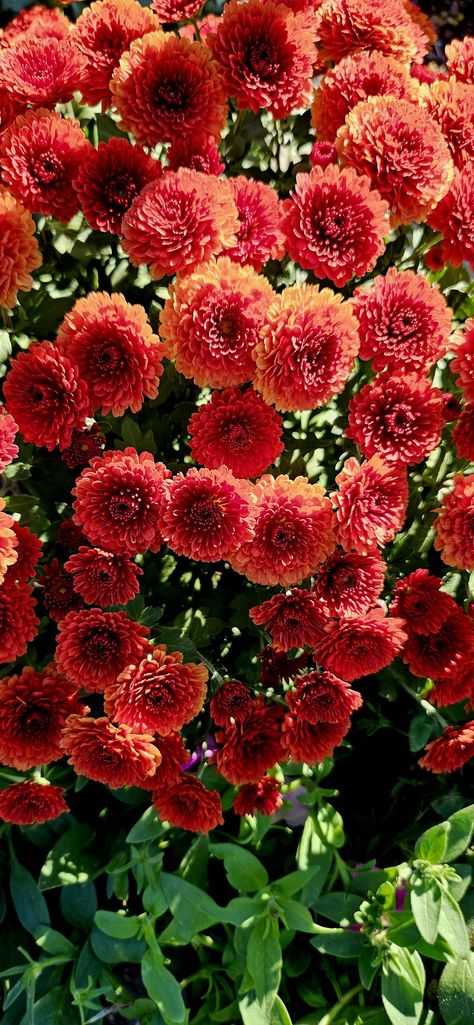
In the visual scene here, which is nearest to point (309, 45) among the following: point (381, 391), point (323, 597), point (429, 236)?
point (429, 236)

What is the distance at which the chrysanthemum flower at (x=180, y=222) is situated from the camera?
1116 millimetres

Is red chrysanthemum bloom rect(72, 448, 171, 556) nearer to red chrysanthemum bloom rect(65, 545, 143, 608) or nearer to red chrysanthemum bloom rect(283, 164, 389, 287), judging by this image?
red chrysanthemum bloom rect(65, 545, 143, 608)

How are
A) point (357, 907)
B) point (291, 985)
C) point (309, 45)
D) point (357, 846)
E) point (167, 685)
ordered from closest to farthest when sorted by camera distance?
point (167, 685), point (309, 45), point (357, 907), point (291, 985), point (357, 846)

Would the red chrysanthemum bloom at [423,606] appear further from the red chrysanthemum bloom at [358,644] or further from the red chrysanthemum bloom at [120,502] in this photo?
the red chrysanthemum bloom at [120,502]

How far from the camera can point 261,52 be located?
1.28 m

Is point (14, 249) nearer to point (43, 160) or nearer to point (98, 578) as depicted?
point (43, 160)

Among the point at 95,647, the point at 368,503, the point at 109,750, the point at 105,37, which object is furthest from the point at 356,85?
the point at 109,750

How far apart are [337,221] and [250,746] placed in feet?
2.57

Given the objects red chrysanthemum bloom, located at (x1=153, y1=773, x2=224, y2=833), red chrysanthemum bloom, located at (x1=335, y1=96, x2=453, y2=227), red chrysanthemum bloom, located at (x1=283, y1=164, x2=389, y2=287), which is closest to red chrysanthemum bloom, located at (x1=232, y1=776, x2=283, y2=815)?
red chrysanthemum bloom, located at (x1=153, y1=773, x2=224, y2=833)

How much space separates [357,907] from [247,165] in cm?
135

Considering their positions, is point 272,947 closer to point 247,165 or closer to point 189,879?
point 189,879

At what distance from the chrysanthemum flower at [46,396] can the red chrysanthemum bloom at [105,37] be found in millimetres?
486

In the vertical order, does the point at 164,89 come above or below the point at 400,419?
above

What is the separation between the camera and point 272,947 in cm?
135
